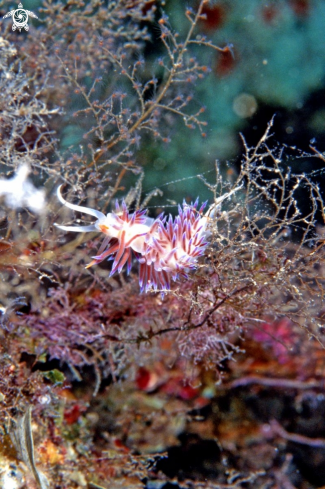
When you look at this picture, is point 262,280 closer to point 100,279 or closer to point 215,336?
point 215,336

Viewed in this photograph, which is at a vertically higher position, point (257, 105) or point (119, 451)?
point (257, 105)

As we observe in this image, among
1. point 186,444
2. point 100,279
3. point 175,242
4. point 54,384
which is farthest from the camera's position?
point 186,444

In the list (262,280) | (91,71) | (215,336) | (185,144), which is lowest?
(215,336)

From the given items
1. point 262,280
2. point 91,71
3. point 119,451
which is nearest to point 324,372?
point 262,280

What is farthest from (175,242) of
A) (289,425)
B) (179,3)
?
(289,425)

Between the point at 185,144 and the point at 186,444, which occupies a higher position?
the point at 185,144

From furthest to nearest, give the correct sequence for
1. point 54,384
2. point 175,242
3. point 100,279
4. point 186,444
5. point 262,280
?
point 186,444, point 100,279, point 54,384, point 262,280, point 175,242

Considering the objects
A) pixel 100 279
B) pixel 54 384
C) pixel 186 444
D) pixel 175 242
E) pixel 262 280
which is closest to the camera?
pixel 175 242

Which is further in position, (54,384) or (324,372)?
(324,372)

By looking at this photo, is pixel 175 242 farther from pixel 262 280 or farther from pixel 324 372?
pixel 324 372

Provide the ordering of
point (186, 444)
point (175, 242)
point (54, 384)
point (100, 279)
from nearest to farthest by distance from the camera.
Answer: point (175, 242) → point (54, 384) → point (100, 279) → point (186, 444)
